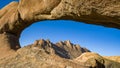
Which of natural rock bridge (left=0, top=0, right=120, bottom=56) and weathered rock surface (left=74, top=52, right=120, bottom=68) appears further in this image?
weathered rock surface (left=74, top=52, right=120, bottom=68)

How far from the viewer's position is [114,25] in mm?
11461

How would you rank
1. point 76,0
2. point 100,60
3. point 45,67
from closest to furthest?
point 76,0
point 45,67
point 100,60

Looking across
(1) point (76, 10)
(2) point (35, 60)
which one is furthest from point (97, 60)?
(1) point (76, 10)

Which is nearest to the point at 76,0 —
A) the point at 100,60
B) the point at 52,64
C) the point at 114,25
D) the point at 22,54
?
the point at 114,25

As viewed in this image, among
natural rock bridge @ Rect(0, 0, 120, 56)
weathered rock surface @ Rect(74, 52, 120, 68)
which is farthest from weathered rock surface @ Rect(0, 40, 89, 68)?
weathered rock surface @ Rect(74, 52, 120, 68)

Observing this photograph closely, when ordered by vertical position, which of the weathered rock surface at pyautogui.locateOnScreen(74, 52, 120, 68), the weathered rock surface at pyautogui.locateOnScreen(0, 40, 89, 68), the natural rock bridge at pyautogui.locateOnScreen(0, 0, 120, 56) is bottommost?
the weathered rock surface at pyautogui.locateOnScreen(74, 52, 120, 68)

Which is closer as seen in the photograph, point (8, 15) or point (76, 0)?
point (76, 0)

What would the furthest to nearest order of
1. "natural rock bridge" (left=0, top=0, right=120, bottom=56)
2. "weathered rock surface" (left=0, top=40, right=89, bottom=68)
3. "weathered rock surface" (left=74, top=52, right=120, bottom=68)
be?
"weathered rock surface" (left=74, top=52, right=120, bottom=68)
"weathered rock surface" (left=0, top=40, right=89, bottom=68)
"natural rock bridge" (left=0, top=0, right=120, bottom=56)

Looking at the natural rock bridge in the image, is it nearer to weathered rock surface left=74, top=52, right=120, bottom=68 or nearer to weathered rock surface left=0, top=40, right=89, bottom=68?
weathered rock surface left=0, top=40, right=89, bottom=68

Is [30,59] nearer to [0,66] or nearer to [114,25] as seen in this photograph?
[0,66]

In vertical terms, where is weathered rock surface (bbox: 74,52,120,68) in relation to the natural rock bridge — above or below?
below

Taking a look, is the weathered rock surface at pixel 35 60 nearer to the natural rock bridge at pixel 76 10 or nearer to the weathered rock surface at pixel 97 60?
the natural rock bridge at pixel 76 10

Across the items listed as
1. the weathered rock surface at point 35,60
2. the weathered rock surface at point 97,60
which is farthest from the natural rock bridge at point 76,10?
the weathered rock surface at point 97,60

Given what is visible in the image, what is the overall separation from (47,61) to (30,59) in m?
1.06
